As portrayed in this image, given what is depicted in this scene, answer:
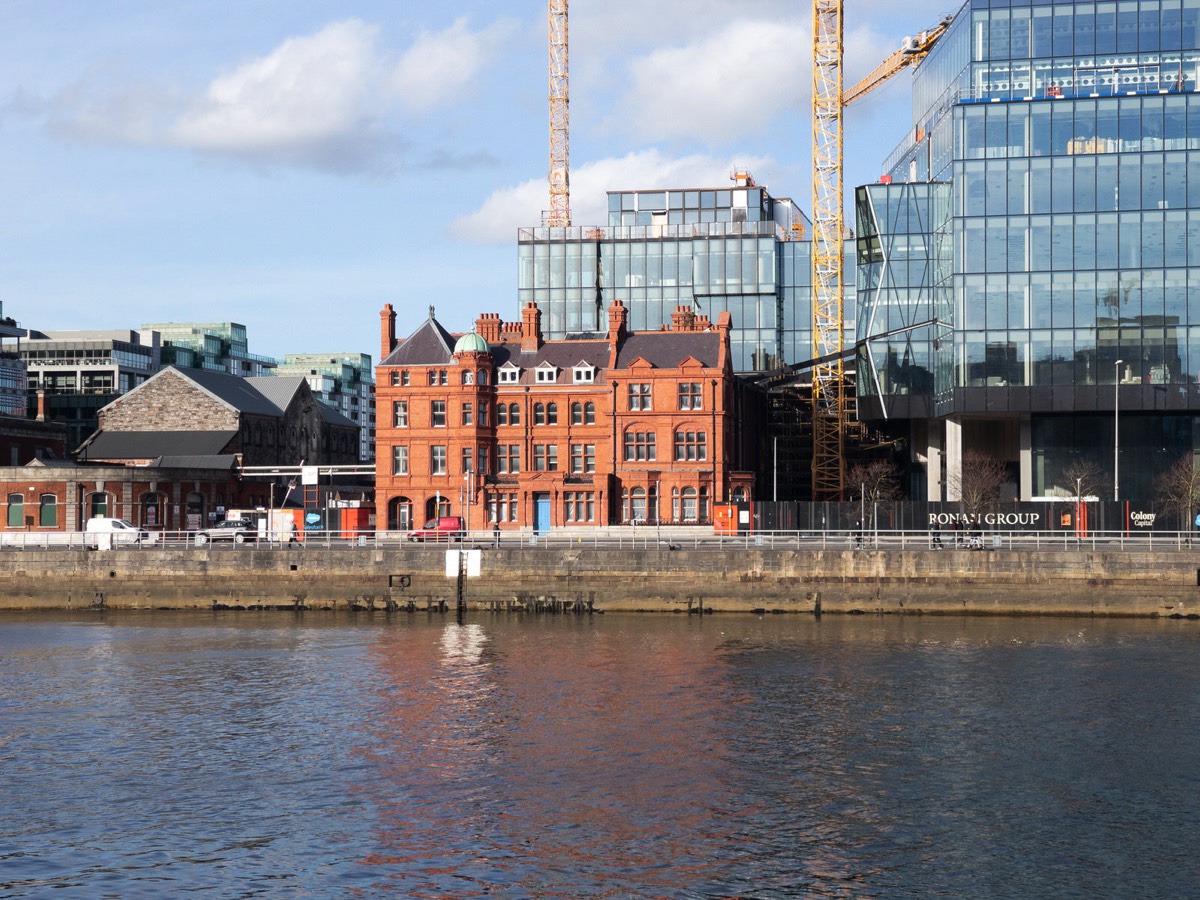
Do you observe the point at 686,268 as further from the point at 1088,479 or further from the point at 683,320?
the point at 1088,479

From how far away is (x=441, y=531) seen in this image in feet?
276

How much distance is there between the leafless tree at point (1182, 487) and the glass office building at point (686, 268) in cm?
6073

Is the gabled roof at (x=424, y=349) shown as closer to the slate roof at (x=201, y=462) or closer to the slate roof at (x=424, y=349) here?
the slate roof at (x=424, y=349)

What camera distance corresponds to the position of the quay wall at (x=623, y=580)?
72375 millimetres

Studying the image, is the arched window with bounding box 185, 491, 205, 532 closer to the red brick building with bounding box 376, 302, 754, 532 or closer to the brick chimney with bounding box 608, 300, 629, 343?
the red brick building with bounding box 376, 302, 754, 532

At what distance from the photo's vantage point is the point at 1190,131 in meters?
98.4

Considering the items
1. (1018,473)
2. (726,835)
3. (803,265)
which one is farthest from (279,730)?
(803,265)

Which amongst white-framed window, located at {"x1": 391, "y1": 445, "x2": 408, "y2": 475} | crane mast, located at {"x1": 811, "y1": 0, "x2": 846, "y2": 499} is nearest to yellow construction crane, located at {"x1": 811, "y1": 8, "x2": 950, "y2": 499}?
crane mast, located at {"x1": 811, "y1": 0, "x2": 846, "y2": 499}

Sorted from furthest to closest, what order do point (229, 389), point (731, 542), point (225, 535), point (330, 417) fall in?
point (330, 417) → point (229, 389) → point (225, 535) → point (731, 542)

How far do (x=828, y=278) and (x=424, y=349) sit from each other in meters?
56.8

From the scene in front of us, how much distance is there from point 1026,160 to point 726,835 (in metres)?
78.3

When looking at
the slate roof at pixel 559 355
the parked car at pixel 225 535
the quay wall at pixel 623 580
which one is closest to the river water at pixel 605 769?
the quay wall at pixel 623 580

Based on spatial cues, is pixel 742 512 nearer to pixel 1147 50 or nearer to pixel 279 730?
pixel 1147 50

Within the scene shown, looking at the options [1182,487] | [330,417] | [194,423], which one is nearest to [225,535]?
[194,423]
